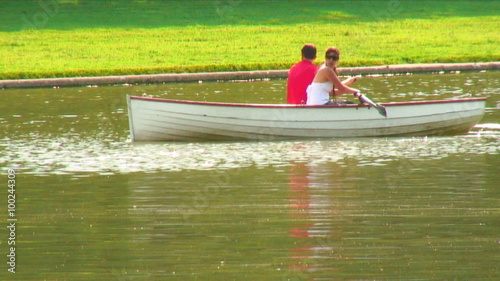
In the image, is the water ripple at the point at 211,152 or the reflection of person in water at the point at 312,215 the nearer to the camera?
the reflection of person in water at the point at 312,215

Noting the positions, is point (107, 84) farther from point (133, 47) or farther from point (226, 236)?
point (226, 236)

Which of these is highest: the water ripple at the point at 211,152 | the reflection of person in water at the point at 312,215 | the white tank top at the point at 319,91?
the white tank top at the point at 319,91

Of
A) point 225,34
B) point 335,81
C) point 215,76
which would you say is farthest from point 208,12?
point 335,81

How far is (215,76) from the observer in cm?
2588

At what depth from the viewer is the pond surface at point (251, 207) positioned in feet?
26.7

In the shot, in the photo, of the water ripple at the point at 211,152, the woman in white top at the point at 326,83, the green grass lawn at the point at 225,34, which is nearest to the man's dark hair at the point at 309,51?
the woman in white top at the point at 326,83

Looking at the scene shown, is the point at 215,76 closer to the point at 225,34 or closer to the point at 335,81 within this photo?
the point at 225,34

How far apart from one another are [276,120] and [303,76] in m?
0.96

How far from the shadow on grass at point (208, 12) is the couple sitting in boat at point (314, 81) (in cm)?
2125

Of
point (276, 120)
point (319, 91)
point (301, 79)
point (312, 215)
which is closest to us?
point (312, 215)

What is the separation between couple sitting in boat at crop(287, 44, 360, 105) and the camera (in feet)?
52.2

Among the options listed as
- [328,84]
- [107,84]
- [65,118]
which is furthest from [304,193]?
[107,84]

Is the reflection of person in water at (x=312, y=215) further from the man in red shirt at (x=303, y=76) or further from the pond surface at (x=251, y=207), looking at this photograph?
the man in red shirt at (x=303, y=76)

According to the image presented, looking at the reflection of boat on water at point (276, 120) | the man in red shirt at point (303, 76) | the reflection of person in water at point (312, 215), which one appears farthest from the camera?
the man in red shirt at point (303, 76)
